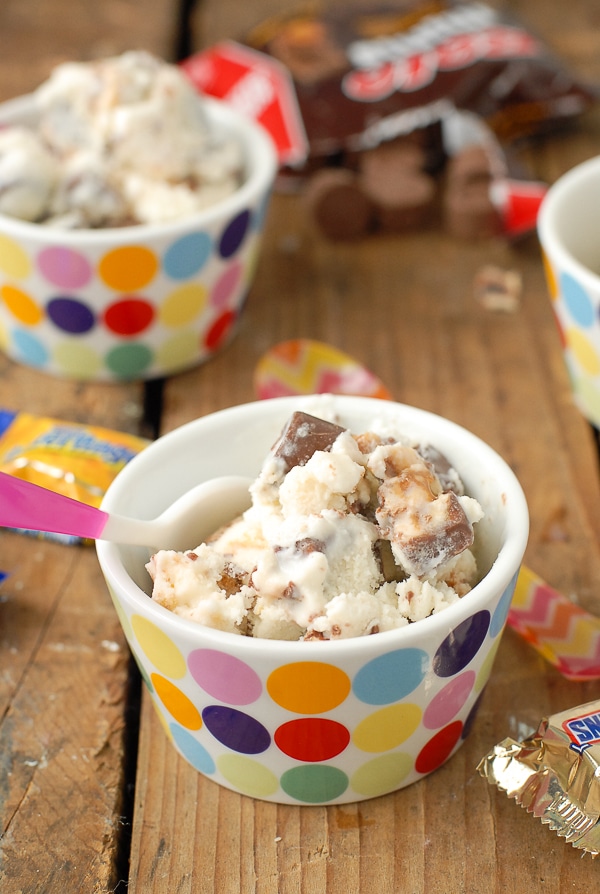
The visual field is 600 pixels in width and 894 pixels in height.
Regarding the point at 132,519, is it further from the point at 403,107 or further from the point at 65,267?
the point at 403,107

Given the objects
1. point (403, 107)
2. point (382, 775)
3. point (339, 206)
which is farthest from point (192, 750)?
point (403, 107)

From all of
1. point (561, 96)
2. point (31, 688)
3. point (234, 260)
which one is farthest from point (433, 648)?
point (561, 96)

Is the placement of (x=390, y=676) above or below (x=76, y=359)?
above

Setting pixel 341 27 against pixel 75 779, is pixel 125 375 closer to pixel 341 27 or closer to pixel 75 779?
pixel 75 779

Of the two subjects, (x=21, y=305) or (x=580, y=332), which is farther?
(x=21, y=305)

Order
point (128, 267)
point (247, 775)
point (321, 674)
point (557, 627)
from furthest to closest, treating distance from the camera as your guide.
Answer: point (128, 267)
point (557, 627)
point (247, 775)
point (321, 674)

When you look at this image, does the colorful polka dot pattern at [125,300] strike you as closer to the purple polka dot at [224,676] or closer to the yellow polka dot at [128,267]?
the yellow polka dot at [128,267]
